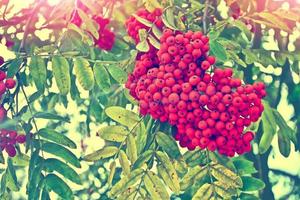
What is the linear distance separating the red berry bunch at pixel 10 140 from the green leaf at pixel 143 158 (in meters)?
0.36

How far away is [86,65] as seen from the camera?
4.90 feet

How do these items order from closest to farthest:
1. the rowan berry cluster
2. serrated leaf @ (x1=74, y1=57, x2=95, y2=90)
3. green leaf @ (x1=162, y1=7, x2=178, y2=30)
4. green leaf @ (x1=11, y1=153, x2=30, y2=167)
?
the rowan berry cluster < green leaf @ (x1=162, y1=7, x2=178, y2=30) < serrated leaf @ (x1=74, y1=57, x2=95, y2=90) < green leaf @ (x1=11, y1=153, x2=30, y2=167)

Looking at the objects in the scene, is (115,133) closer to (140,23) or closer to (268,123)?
(140,23)

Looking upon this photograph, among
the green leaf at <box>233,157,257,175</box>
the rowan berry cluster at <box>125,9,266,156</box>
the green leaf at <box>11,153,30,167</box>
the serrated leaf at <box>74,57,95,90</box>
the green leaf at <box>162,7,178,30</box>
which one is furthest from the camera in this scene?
the green leaf at <box>11,153,30,167</box>

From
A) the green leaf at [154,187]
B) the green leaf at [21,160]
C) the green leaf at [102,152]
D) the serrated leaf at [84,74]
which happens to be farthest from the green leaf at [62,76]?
the green leaf at [21,160]

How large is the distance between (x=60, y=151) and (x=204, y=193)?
337 millimetres

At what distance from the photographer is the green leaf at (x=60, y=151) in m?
1.49

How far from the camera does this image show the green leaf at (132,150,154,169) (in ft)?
4.64

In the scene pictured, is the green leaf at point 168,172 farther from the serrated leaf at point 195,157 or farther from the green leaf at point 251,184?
the green leaf at point 251,184

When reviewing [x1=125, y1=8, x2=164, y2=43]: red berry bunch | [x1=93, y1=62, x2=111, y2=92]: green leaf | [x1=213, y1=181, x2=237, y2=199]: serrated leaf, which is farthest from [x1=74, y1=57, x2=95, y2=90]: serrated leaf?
[x1=213, y1=181, x2=237, y2=199]: serrated leaf

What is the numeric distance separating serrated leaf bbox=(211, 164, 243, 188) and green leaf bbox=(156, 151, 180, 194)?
0.28 feet

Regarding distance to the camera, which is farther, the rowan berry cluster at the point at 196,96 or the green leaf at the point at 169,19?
the green leaf at the point at 169,19

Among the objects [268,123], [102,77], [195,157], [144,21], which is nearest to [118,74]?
[102,77]

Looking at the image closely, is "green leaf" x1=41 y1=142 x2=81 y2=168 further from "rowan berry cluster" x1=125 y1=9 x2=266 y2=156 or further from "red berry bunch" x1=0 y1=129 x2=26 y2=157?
"rowan berry cluster" x1=125 y1=9 x2=266 y2=156
